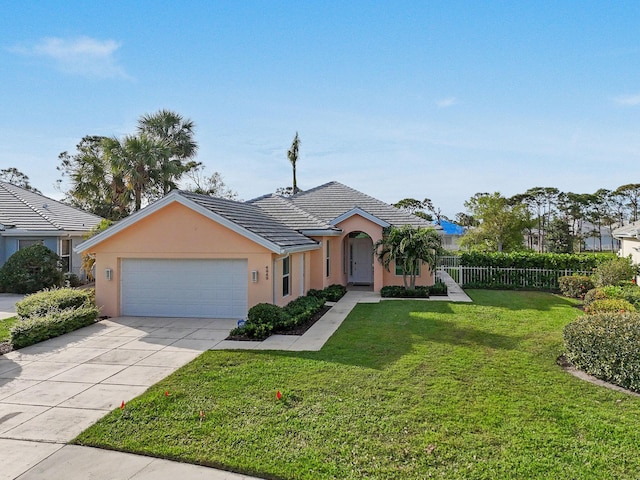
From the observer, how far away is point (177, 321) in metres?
13.2

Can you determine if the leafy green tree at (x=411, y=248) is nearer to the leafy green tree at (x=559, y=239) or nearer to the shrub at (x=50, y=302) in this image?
the shrub at (x=50, y=302)

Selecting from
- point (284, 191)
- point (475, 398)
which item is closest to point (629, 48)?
point (475, 398)

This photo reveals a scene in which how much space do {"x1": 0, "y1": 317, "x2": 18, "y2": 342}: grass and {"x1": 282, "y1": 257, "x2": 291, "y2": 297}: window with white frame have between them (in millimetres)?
7831

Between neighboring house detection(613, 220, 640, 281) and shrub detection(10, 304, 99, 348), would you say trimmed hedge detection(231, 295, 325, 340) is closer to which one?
shrub detection(10, 304, 99, 348)

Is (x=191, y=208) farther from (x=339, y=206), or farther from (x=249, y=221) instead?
(x=339, y=206)

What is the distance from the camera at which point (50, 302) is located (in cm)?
1248

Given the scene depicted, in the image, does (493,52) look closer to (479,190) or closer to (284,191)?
(479,190)

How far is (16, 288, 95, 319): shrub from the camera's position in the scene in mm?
12078

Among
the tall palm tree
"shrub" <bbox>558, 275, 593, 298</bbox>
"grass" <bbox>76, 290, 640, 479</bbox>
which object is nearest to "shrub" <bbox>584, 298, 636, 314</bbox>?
"grass" <bbox>76, 290, 640, 479</bbox>

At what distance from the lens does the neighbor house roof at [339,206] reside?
2066 cm

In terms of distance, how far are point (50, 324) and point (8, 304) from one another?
6947 millimetres

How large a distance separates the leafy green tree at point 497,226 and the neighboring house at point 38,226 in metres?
27.6

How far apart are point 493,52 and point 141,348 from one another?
13.1 m

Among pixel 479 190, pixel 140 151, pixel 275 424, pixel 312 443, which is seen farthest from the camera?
pixel 479 190
